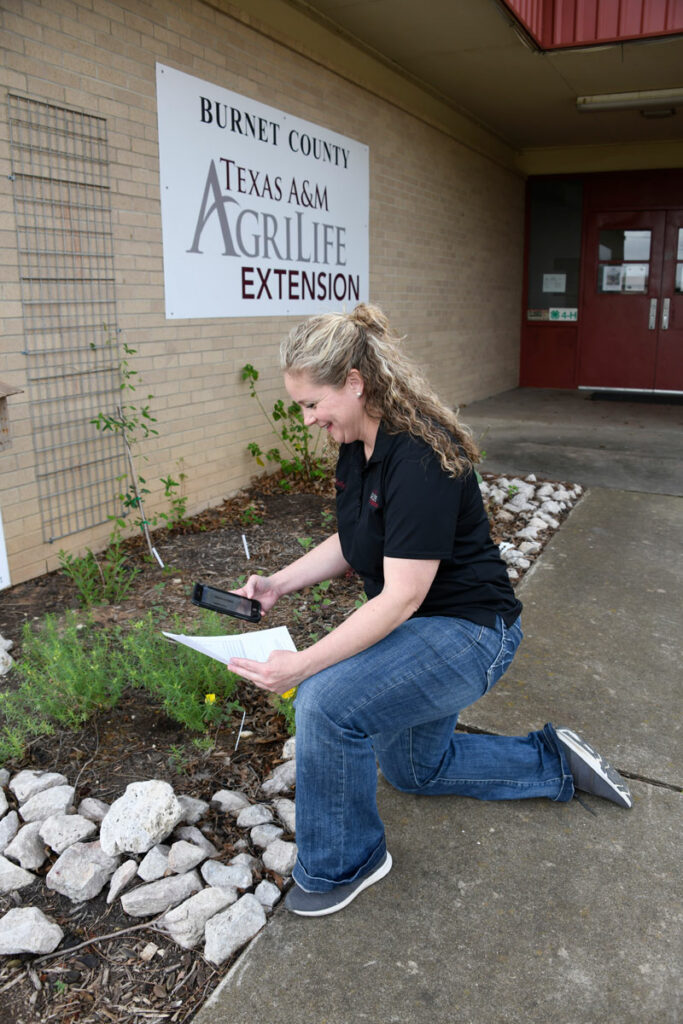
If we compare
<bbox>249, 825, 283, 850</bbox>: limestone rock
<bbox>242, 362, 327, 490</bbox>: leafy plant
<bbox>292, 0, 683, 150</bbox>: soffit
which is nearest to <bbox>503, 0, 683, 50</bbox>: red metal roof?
<bbox>292, 0, 683, 150</bbox>: soffit

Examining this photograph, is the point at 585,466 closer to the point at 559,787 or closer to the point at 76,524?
the point at 76,524

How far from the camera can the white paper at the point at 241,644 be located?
2.25m

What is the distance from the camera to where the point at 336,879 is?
7.21 ft

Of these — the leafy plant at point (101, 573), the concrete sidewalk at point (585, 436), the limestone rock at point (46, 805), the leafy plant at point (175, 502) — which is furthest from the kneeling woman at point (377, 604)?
the concrete sidewalk at point (585, 436)

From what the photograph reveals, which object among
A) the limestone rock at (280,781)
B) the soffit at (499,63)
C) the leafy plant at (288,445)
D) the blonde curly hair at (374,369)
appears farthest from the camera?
the soffit at (499,63)

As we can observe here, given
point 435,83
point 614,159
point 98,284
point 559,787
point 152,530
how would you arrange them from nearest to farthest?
1. point 559,787
2. point 98,284
3. point 152,530
4. point 435,83
5. point 614,159

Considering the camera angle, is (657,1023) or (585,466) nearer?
(657,1023)

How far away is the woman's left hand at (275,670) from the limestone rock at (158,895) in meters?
0.64

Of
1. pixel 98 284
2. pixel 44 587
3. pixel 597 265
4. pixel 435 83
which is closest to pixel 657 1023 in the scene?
pixel 44 587

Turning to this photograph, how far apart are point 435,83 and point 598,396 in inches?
201

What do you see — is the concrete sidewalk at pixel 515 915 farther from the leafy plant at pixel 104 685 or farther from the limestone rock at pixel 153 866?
the leafy plant at pixel 104 685

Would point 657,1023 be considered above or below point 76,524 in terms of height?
below

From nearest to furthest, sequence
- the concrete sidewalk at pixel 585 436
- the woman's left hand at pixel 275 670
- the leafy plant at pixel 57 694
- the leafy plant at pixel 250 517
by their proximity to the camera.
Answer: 1. the woman's left hand at pixel 275 670
2. the leafy plant at pixel 57 694
3. the leafy plant at pixel 250 517
4. the concrete sidewalk at pixel 585 436

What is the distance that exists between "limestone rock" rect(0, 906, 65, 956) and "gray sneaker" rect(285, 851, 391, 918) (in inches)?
23.0
